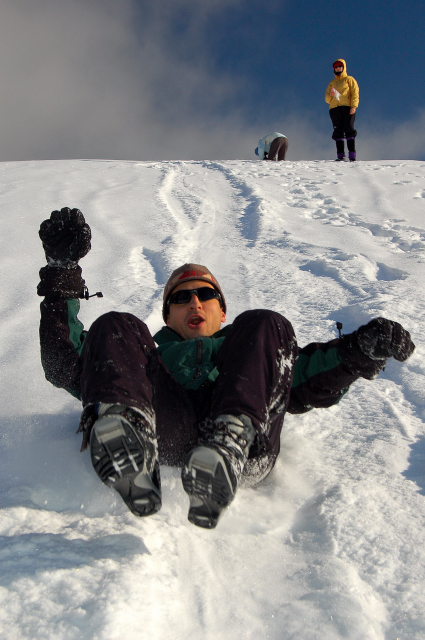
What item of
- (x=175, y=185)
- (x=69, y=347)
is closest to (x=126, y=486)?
(x=69, y=347)

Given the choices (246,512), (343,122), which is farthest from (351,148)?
(246,512)

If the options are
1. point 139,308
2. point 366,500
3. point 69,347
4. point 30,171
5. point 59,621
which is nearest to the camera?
point 59,621

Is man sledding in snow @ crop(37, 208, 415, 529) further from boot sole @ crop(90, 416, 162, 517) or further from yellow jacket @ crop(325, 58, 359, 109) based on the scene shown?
yellow jacket @ crop(325, 58, 359, 109)

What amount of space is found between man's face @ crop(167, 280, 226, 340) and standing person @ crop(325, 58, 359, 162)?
7.95m

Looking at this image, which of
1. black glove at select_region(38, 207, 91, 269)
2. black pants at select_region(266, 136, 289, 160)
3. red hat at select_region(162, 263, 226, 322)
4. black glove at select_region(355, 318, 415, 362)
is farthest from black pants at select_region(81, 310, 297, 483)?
black pants at select_region(266, 136, 289, 160)

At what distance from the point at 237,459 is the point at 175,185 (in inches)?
233

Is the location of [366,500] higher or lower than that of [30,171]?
lower

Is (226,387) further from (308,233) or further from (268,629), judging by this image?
(308,233)

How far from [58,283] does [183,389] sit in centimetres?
67

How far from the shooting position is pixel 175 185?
668 cm

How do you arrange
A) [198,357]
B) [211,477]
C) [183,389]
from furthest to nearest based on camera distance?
[198,357]
[183,389]
[211,477]

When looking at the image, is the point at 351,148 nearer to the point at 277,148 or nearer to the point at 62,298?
the point at 277,148

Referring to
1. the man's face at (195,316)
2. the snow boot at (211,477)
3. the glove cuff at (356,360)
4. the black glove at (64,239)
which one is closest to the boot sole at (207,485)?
the snow boot at (211,477)

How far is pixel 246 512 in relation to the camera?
4.86ft
